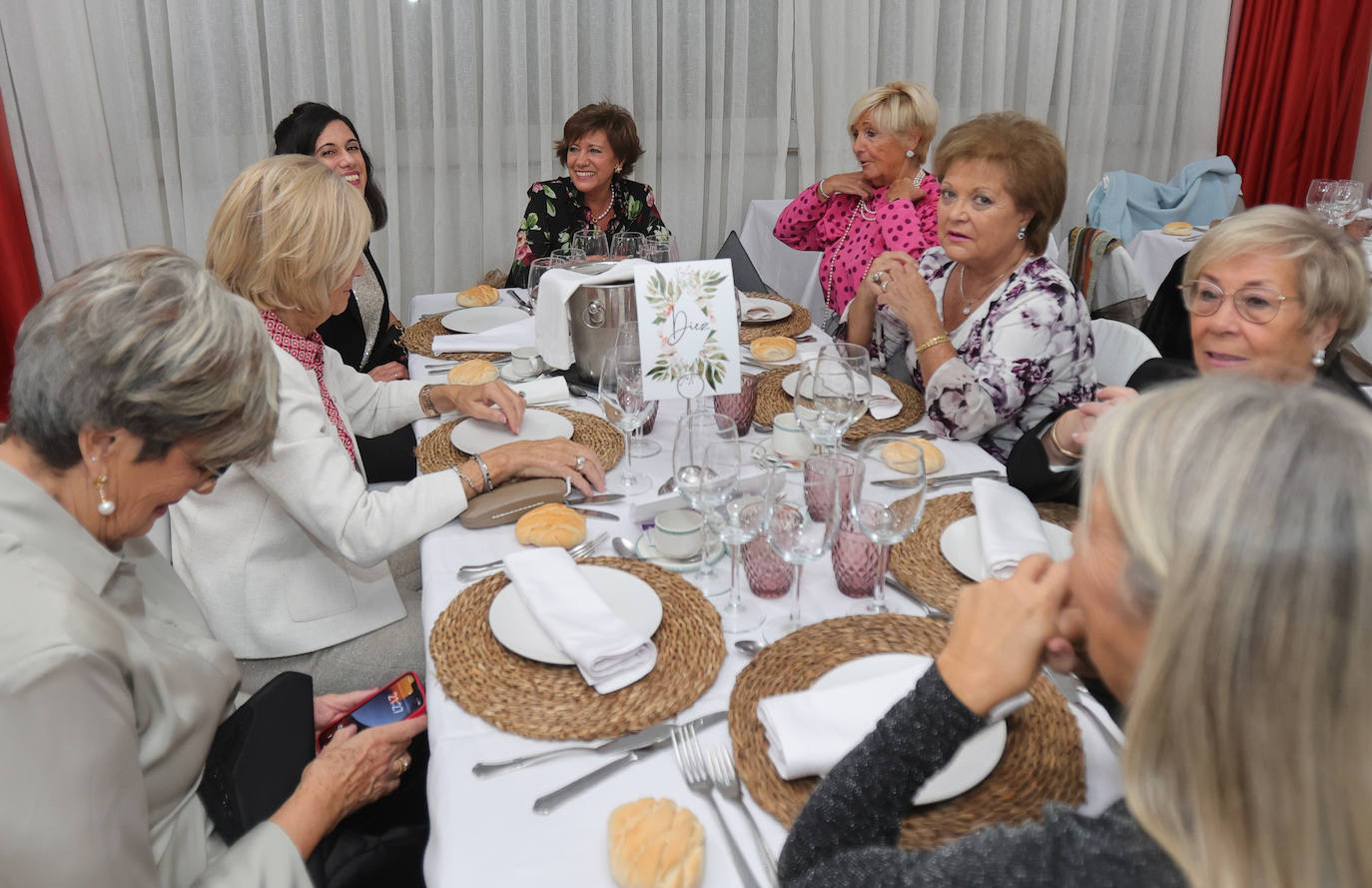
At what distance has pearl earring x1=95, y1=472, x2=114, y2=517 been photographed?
109 cm

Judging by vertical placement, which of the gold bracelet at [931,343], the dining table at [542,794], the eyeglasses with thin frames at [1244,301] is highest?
the eyeglasses with thin frames at [1244,301]

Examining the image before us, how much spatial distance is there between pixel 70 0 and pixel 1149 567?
4562mm

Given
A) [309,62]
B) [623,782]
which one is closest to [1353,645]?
[623,782]

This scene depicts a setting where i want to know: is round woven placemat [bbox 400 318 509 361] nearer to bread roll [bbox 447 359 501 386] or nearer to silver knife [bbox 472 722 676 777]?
bread roll [bbox 447 359 501 386]

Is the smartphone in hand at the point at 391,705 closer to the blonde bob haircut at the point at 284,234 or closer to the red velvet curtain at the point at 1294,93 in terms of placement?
the blonde bob haircut at the point at 284,234

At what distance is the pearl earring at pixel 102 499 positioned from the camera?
109 centimetres

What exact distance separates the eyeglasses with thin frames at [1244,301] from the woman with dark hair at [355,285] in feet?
6.77

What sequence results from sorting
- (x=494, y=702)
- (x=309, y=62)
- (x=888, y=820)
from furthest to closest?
(x=309, y=62) < (x=494, y=702) < (x=888, y=820)

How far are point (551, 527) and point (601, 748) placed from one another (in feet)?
1.57

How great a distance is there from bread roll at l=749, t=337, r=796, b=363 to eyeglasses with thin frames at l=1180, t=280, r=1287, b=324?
89cm

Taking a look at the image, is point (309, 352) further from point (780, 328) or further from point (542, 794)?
point (780, 328)

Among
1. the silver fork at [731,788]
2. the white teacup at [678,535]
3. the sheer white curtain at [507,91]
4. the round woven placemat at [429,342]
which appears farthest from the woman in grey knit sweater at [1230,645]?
the sheer white curtain at [507,91]

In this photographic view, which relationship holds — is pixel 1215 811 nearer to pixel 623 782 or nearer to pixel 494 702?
pixel 623 782

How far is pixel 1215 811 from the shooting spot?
2.07 ft
